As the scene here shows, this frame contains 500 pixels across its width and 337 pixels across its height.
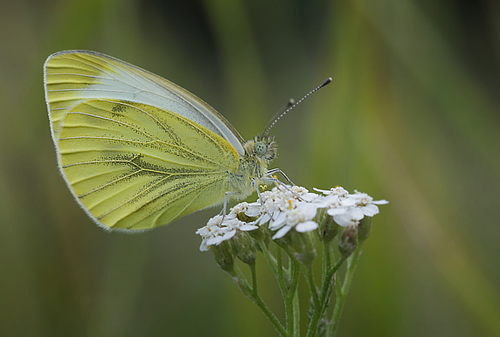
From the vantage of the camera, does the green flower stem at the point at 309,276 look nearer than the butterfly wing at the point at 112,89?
Yes

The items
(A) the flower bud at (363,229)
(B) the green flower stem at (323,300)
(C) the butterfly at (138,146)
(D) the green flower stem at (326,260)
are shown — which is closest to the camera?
(B) the green flower stem at (323,300)

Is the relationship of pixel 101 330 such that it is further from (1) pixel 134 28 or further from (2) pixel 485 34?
(2) pixel 485 34

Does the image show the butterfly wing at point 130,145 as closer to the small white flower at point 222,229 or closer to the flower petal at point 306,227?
the small white flower at point 222,229

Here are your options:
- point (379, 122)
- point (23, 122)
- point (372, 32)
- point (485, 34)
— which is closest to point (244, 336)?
point (379, 122)

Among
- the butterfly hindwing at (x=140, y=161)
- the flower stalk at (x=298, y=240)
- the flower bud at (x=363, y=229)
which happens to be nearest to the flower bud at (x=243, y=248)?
the flower stalk at (x=298, y=240)

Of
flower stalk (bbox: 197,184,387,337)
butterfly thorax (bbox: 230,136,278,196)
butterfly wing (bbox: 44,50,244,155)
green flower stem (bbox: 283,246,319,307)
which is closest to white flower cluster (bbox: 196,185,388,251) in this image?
flower stalk (bbox: 197,184,387,337)

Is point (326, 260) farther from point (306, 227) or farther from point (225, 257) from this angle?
point (225, 257)
